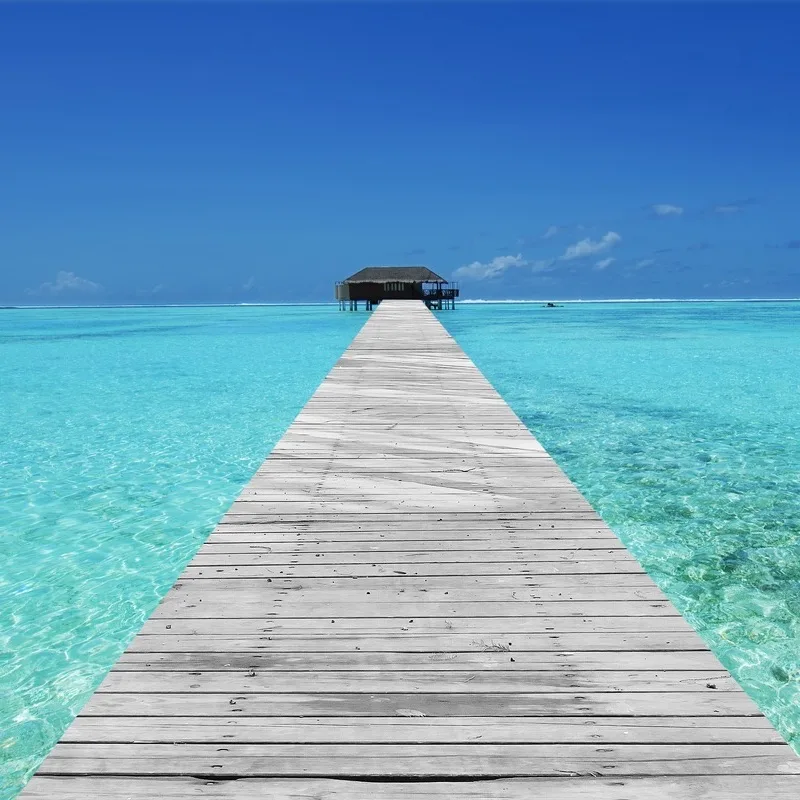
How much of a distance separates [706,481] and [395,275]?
150ft

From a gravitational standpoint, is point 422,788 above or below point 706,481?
above

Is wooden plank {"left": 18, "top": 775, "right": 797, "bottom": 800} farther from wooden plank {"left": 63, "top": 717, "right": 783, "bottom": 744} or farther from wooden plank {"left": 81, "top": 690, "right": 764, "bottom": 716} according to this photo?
wooden plank {"left": 81, "top": 690, "right": 764, "bottom": 716}

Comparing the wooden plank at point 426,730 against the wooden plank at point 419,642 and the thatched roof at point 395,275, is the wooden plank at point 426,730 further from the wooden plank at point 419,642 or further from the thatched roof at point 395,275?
the thatched roof at point 395,275

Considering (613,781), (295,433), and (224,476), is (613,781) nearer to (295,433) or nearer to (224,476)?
(295,433)

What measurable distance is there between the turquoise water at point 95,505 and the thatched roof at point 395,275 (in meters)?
33.6

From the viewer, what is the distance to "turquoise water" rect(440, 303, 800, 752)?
436 cm

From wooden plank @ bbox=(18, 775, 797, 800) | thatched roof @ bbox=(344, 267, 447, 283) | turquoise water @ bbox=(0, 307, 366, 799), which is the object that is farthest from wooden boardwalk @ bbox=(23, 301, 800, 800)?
thatched roof @ bbox=(344, 267, 447, 283)

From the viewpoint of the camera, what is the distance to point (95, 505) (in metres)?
7.29

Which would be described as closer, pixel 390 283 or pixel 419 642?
pixel 419 642

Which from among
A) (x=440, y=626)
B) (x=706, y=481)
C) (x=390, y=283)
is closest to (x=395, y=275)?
(x=390, y=283)

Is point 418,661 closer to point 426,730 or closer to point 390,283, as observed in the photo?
point 426,730

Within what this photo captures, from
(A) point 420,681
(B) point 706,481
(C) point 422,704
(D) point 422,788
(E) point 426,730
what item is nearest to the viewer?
(D) point 422,788

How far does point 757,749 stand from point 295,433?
4.71 metres

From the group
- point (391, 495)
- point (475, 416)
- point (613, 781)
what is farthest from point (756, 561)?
point (613, 781)
